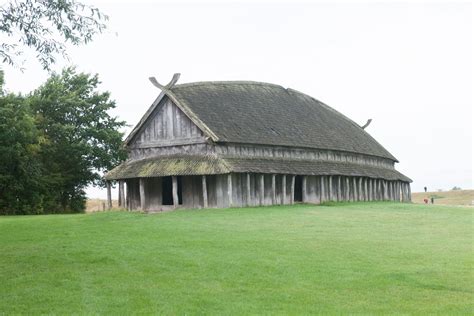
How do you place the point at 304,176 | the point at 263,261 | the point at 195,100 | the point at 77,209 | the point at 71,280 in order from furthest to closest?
the point at 77,209 → the point at 304,176 → the point at 195,100 → the point at 263,261 → the point at 71,280

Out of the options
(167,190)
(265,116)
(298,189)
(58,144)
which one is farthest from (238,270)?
(58,144)

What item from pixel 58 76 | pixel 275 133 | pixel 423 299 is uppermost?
pixel 58 76

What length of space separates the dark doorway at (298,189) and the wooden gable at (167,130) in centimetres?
971

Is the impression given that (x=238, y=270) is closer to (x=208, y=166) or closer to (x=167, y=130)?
(x=208, y=166)

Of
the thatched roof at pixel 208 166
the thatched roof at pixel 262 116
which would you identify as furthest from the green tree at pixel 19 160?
the thatched roof at pixel 262 116

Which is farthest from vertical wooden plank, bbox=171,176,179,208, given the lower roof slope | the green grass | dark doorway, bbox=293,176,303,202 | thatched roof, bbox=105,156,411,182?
the green grass

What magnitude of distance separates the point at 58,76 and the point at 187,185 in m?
19.9

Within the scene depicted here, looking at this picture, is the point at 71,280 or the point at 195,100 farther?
the point at 195,100

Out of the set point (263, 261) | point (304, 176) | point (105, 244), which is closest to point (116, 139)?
point (304, 176)

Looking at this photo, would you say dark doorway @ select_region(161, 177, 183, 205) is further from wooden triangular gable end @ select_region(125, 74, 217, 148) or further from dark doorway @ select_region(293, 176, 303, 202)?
dark doorway @ select_region(293, 176, 303, 202)

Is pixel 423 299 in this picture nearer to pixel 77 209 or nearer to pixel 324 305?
pixel 324 305

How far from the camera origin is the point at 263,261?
53.1 ft

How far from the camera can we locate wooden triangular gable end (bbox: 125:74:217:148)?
4012cm

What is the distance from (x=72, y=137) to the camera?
169ft
